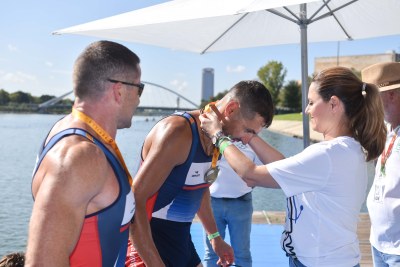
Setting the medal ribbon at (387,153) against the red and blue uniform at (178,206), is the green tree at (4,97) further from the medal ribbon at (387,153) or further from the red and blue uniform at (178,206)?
the medal ribbon at (387,153)

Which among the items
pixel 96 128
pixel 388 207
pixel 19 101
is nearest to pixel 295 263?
pixel 388 207

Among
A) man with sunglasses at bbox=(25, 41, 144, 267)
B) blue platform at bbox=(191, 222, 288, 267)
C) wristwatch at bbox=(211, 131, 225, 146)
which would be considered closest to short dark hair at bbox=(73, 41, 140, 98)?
man with sunglasses at bbox=(25, 41, 144, 267)

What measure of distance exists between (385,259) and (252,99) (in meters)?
1.46

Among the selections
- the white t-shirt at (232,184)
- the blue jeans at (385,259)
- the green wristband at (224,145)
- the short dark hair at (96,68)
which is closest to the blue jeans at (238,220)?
the white t-shirt at (232,184)

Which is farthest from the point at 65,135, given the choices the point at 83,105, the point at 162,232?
the point at 162,232

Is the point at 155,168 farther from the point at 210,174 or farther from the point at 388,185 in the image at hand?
the point at 388,185

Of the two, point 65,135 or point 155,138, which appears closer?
point 65,135

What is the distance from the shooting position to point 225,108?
9.32 ft

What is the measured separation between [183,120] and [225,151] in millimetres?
321

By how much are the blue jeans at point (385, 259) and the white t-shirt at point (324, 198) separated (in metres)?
0.72

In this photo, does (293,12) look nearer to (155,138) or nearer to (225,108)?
(225,108)

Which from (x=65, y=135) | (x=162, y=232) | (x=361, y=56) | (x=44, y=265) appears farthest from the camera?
(x=361, y=56)

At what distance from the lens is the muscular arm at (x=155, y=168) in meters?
2.31

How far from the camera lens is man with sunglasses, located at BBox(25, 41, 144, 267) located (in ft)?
4.75
